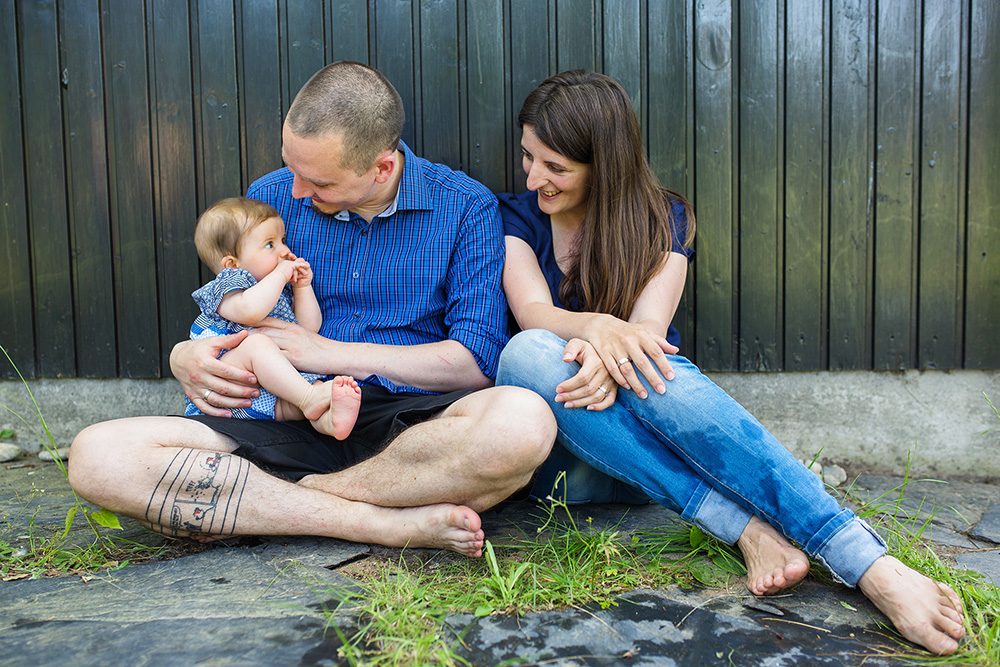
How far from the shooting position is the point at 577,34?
8.42ft

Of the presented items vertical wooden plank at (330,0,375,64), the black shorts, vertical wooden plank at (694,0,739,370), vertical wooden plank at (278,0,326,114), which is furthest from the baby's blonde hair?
vertical wooden plank at (694,0,739,370)

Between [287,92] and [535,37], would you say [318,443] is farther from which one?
[535,37]

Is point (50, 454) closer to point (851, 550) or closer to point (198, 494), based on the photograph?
point (198, 494)

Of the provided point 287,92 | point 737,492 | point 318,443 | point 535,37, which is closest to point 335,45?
point 287,92

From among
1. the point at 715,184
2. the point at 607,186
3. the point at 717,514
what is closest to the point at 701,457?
the point at 717,514

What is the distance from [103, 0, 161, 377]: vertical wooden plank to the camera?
2590 millimetres

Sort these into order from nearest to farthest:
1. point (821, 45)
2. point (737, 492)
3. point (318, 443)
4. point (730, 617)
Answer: point (730, 617)
point (737, 492)
point (318, 443)
point (821, 45)

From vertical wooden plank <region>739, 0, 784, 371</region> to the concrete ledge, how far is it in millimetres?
138

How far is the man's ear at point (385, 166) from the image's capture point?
2.11 meters

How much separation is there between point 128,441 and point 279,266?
0.65 m

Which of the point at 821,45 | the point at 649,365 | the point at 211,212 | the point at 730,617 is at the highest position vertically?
the point at 821,45

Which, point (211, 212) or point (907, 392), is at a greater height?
point (211, 212)

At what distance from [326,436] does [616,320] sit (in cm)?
94

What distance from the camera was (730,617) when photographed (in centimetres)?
149
